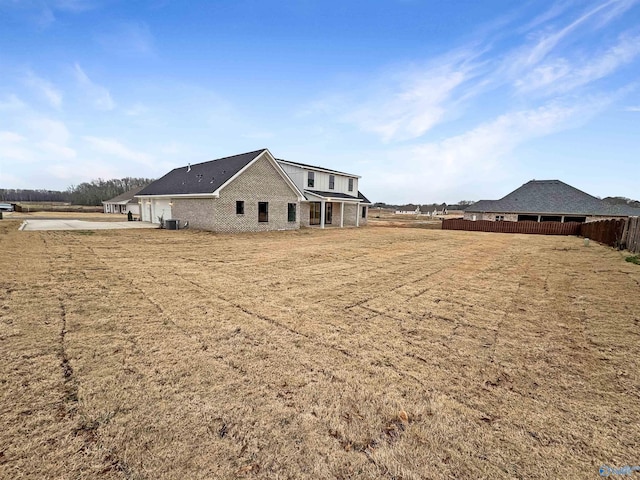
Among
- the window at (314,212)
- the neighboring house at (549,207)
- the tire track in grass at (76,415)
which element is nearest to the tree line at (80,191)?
the window at (314,212)

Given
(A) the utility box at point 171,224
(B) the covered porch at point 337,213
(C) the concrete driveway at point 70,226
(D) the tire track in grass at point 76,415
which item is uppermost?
(B) the covered porch at point 337,213

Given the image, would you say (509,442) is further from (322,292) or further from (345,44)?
(345,44)

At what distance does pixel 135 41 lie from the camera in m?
15.1

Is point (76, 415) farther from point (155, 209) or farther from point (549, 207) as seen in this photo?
point (549, 207)

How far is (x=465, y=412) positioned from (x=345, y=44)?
69.8 feet

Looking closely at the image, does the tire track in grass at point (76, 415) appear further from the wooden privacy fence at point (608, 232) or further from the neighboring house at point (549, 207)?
the neighboring house at point (549, 207)

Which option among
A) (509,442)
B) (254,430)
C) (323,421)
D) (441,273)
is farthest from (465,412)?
(441,273)

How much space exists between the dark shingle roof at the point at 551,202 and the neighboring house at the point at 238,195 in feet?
79.5

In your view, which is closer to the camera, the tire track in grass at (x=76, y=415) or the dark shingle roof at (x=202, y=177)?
the tire track in grass at (x=76, y=415)

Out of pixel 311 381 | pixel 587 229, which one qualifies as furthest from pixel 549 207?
pixel 311 381

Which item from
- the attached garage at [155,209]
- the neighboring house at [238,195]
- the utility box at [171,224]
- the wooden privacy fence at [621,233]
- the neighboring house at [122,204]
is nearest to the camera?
the wooden privacy fence at [621,233]

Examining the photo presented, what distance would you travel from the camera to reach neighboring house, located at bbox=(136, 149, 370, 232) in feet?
59.3

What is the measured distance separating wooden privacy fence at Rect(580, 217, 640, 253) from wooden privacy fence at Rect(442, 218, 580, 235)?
10.5 metres

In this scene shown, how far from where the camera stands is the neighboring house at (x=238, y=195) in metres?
18.1
